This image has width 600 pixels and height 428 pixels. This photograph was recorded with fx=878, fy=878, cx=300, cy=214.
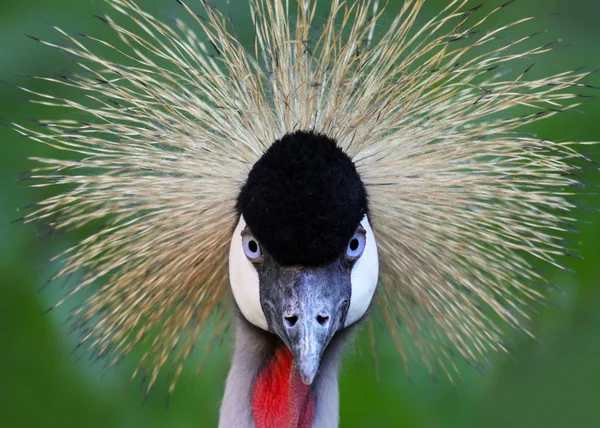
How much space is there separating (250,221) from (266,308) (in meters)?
0.12

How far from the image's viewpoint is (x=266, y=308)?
3.88 ft

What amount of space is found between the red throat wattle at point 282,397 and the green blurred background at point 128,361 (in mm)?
631

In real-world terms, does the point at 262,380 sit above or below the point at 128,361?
above

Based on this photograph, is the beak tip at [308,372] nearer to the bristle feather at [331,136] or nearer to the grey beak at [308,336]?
the grey beak at [308,336]

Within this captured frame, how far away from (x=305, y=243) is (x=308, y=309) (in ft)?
0.28

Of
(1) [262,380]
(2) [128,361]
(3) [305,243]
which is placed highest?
(3) [305,243]

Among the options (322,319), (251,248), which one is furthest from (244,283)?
(322,319)

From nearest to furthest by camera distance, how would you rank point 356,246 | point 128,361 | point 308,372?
point 308,372 < point 356,246 < point 128,361

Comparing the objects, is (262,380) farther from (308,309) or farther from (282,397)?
(308,309)

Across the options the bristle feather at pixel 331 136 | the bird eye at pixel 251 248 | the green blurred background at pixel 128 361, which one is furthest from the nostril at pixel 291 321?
the green blurred background at pixel 128 361

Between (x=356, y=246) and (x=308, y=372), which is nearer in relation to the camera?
(x=308, y=372)

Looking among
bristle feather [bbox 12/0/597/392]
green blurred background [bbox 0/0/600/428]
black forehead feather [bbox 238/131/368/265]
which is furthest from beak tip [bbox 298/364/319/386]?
green blurred background [bbox 0/0/600/428]

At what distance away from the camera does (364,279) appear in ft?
4.02

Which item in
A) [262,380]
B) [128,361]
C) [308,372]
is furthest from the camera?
[128,361]
